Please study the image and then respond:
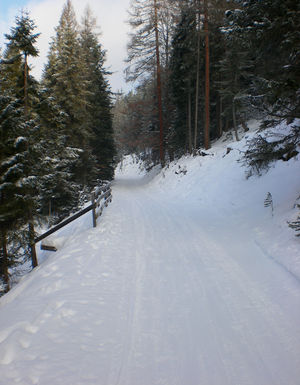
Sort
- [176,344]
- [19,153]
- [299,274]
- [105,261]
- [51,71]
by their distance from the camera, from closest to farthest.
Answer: [176,344] < [299,274] < [105,261] < [19,153] < [51,71]

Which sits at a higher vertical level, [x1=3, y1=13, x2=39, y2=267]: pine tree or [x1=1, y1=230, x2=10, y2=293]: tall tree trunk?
[x1=3, y1=13, x2=39, y2=267]: pine tree

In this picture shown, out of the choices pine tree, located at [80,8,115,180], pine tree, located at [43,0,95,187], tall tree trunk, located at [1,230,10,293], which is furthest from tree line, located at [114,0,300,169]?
tall tree trunk, located at [1,230,10,293]

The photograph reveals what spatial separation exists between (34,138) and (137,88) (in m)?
16.7

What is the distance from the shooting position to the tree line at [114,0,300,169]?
6.18 metres

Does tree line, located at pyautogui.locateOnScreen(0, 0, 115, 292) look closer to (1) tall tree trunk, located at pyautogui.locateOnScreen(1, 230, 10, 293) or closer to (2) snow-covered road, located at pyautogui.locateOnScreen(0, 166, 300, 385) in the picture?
(1) tall tree trunk, located at pyautogui.locateOnScreen(1, 230, 10, 293)

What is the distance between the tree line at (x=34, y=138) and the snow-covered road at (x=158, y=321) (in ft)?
14.4

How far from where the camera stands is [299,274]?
459cm

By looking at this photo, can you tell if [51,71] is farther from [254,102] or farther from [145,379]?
[145,379]

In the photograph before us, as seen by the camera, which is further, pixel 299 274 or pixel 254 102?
pixel 254 102

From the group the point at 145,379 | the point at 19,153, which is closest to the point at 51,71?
the point at 19,153

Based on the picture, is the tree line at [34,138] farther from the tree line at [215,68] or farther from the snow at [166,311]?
the tree line at [215,68]

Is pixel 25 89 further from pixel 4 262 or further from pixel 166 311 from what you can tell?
pixel 166 311

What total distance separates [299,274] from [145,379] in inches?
144

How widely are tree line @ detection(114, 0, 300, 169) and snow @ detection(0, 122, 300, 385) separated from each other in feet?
11.2
